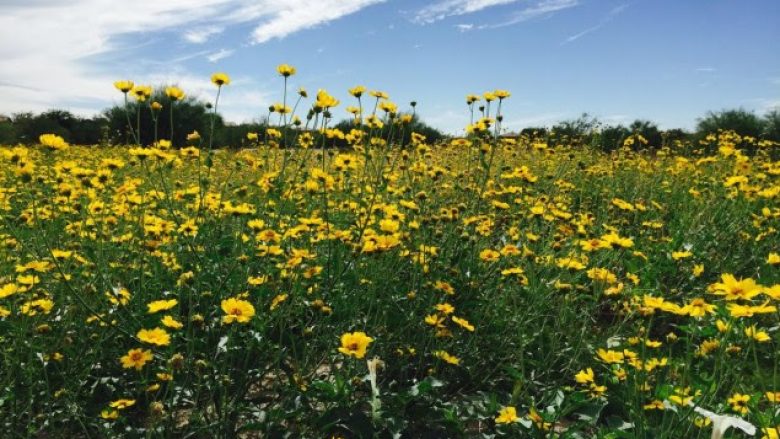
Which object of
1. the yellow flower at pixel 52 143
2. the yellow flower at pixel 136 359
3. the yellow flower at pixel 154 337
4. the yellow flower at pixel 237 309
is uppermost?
the yellow flower at pixel 52 143

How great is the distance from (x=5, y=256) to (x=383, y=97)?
2039 mm

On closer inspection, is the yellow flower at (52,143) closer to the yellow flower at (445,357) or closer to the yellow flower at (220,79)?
the yellow flower at (220,79)

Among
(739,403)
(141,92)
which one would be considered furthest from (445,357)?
(141,92)

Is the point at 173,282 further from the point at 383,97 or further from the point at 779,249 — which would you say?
the point at 779,249

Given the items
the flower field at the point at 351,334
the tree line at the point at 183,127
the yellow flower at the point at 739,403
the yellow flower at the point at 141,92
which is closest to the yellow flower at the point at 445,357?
the flower field at the point at 351,334

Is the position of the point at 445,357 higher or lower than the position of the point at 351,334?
lower

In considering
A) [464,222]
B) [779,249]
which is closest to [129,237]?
[464,222]

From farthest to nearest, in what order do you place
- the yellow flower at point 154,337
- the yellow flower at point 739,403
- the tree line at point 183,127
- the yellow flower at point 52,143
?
the tree line at point 183,127
the yellow flower at point 52,143
the yellow flower at point 739,403
the yellow flower at point 154,337

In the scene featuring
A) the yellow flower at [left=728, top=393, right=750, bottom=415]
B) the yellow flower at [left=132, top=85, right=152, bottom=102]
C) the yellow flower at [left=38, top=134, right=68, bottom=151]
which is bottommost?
the yellow flower at [left=728, top=393, right=750, bottom=415]

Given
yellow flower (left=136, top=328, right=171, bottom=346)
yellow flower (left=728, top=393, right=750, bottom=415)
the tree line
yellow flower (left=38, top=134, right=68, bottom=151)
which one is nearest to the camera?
yellow flower (left=136, top=328, right=171, bottom=346)

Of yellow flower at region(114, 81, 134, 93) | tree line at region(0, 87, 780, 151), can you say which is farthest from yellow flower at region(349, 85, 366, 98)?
tree line at region(0, 87, 780, 151)

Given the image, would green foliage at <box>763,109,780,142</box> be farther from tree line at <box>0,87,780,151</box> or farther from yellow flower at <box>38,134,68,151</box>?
yellow flower at <box>38,134,68,151</box>

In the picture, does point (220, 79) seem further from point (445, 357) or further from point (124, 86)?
Answer: point (445, 357)

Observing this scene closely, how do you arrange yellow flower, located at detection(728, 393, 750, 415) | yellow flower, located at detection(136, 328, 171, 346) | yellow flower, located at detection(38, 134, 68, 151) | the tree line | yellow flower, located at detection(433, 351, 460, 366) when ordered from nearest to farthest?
yellow flower, located at detection(136, 328, 171, 346) < yellow flower, located at detection(728, 393, 750, 415) < yellow flower, located at detection(433, 351, 460, 366) < yellow flower, located at detection(38, 134, 68, 151) < the tree line
